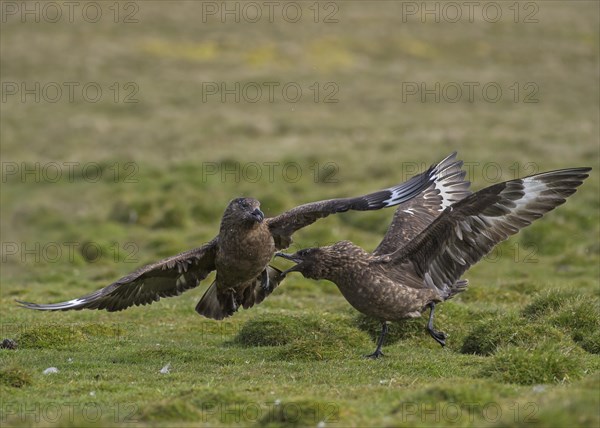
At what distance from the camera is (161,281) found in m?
12.5

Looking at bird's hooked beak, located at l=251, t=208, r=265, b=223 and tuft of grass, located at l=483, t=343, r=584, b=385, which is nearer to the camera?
tuft of grass, located at l=483, t=343, r=584, b=385

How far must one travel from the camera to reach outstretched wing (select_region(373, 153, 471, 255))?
40.7 ft

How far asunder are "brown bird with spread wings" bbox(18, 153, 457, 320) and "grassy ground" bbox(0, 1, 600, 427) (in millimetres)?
573

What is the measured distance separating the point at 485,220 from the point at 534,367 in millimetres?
2088

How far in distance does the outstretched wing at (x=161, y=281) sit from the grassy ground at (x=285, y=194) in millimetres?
648

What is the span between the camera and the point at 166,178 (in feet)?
90.2

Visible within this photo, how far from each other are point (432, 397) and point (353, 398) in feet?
3.25

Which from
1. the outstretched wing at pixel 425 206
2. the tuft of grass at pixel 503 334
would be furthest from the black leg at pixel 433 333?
the outstretched wing at pixel 425 206

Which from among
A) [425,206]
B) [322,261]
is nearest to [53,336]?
[322,261]

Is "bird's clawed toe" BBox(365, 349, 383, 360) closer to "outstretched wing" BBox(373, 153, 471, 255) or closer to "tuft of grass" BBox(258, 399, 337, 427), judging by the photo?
"outstretched wing" BBox(373, 153, 471, 255)

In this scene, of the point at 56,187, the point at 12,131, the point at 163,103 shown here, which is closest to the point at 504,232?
the point at 56,187

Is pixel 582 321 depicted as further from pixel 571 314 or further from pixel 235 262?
pixel 235 262

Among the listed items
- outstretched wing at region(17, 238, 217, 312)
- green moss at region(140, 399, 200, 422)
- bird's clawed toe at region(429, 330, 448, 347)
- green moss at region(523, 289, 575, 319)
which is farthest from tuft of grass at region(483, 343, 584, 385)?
outstretched wing at region(17, 238, 217, 312)

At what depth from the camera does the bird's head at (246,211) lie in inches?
451
